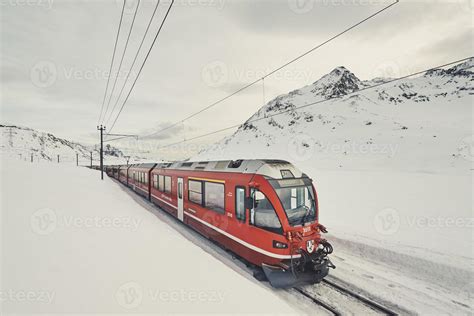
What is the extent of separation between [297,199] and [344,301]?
2.66m

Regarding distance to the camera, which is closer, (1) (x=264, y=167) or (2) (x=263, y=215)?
(2) (x=263, y=215)

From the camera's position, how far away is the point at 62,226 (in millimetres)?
8016

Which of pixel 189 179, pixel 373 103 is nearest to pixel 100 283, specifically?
pixel 189 179

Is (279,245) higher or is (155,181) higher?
(155,181)

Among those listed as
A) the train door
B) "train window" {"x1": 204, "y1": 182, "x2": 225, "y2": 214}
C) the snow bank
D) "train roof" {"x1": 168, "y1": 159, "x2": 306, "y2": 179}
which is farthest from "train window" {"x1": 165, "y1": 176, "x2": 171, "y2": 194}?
"train roof" {"x1": 168, "y1": 159, "x2": 306, "y2": 179}

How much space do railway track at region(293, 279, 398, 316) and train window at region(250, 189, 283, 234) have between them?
1747 mm

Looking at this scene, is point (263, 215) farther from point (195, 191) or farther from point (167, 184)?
point (167, 184)

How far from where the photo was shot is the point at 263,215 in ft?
21.8

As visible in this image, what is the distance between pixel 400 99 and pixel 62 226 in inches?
6433

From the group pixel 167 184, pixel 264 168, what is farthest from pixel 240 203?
pixel 167 184

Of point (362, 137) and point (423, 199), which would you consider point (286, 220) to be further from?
point (362, 137)

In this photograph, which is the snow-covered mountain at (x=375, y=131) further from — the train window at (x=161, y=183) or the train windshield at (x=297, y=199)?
the train windshield at (x=297, y=199)

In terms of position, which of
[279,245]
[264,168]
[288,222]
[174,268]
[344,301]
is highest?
[264,168]

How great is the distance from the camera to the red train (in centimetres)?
635
